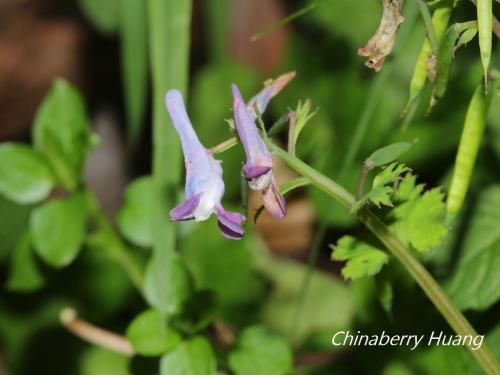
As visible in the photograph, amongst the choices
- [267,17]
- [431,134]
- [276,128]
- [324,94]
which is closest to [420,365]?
[431,134]

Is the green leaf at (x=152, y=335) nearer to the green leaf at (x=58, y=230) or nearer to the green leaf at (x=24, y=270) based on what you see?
the green leaf at (x=58, y=230)

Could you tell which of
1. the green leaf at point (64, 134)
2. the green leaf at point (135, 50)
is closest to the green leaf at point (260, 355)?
the green leaf at point (64, 134)

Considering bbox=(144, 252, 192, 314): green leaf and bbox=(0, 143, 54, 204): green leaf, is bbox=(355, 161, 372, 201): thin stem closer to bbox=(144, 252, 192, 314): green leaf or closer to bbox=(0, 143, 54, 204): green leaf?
bbox=(144, 252, 192, 314): green leaf

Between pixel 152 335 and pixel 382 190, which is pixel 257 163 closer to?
pixel 382 190

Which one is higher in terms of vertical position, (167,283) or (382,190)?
(382,190)

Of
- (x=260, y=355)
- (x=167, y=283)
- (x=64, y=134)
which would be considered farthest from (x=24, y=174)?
(x=260, y=355)
